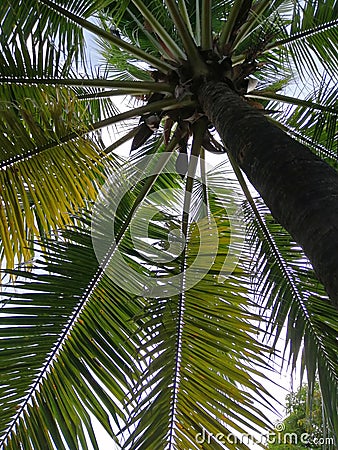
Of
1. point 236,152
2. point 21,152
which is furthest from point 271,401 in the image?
point 21,152

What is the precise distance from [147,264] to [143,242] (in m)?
0.46

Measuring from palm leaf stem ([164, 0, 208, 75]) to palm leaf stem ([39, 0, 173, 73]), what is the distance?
0.73 ft

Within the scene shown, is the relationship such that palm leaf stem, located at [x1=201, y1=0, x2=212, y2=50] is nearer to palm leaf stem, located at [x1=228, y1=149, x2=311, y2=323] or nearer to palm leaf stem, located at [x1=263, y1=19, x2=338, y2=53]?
palm leaf stem, located at [x1=228, y1=149, x2=311, y2=323]

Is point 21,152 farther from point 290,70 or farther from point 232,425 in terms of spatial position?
point 290,70

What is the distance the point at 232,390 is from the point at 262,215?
64.7 inches

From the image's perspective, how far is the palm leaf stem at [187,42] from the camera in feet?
11.4

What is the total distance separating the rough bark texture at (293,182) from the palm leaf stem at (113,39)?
1.31 m

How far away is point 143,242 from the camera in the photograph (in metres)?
4.01

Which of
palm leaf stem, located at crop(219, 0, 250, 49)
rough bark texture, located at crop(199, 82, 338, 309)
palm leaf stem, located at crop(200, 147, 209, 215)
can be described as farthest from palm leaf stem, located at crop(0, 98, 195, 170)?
rough bark texture, located at crop(199, 82, 338, 309)

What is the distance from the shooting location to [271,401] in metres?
3.11

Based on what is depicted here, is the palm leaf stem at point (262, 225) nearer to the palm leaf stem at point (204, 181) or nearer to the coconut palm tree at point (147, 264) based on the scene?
the coconut palm tree at point (147, 264)

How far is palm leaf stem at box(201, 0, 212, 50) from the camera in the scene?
3.49 m

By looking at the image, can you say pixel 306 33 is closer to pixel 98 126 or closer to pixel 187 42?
pixel 187 42

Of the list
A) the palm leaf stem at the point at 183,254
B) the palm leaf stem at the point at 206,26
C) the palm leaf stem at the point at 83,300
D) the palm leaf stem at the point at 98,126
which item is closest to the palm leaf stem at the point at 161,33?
the palm leaf stem at the point at 206,26
